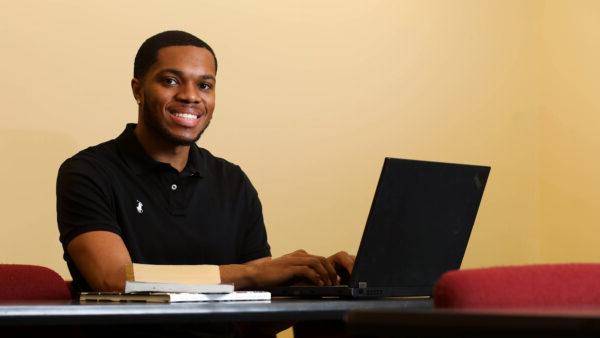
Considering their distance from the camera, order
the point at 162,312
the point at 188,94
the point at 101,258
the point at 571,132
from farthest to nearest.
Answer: the point at 571,132
the point at 188,94
the point at 101,258
the point at 162,312

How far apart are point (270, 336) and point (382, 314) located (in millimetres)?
1575

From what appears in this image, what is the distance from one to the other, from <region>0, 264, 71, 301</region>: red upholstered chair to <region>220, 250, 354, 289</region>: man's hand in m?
0.37

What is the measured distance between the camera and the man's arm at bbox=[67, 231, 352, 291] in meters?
2.26

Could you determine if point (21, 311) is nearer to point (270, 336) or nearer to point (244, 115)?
point (270, 336)

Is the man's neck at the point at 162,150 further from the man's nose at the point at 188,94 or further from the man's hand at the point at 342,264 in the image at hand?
the man's hand at the point at 342,264

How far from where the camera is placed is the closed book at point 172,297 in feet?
5.75

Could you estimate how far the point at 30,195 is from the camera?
3.22 metres

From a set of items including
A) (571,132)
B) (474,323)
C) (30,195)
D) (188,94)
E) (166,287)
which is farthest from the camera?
(571,132)

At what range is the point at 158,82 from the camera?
2.82m

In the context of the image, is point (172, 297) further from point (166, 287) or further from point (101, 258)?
point (101, 258)

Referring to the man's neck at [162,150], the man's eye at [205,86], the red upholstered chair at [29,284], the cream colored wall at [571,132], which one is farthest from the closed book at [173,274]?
the cream colored wall at [571,132]

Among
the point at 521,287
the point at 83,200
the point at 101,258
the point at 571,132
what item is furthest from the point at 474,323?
the point at 571,132

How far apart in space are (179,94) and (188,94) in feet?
0.10

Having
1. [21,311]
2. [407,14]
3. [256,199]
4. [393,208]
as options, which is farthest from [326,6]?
[21,311]
